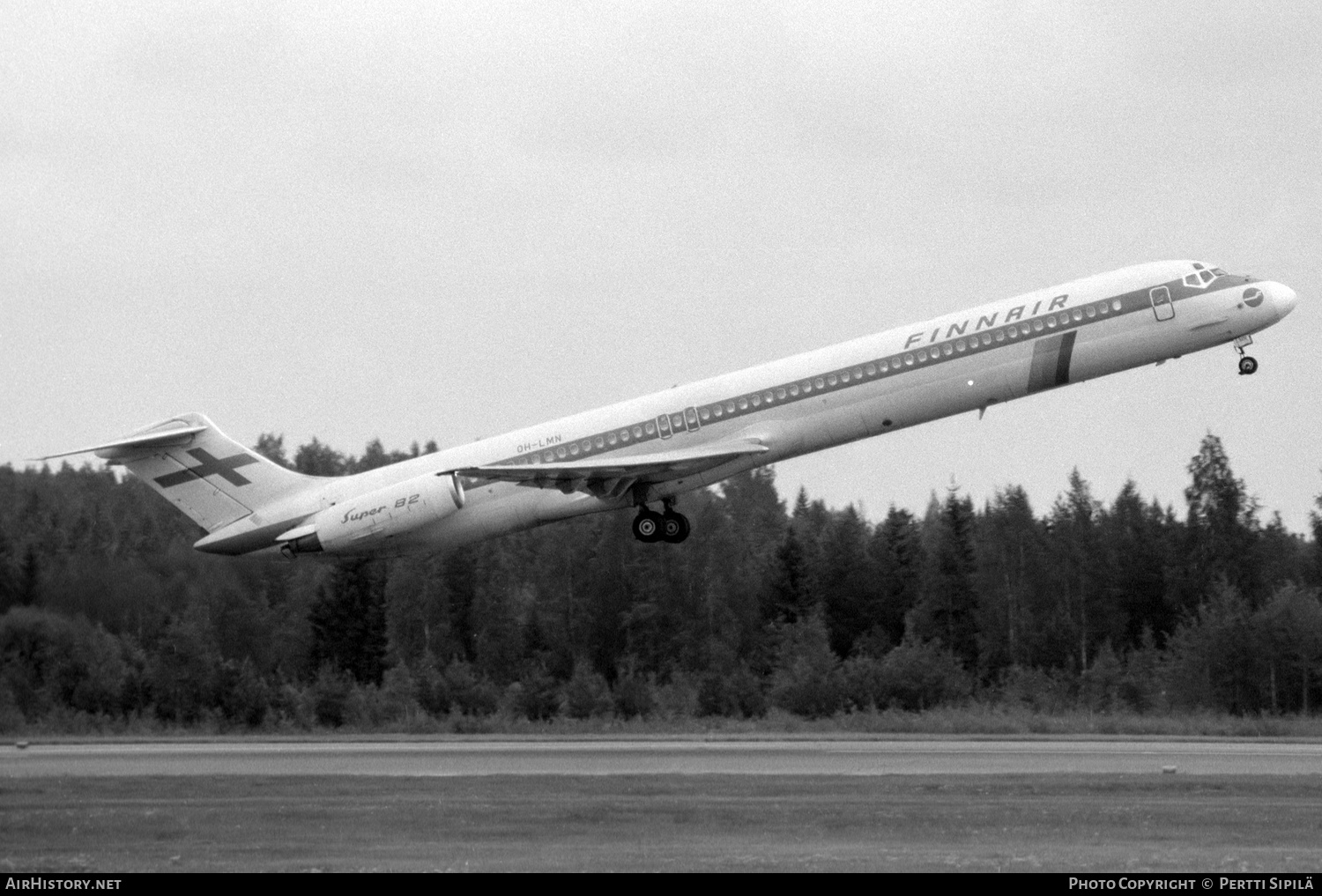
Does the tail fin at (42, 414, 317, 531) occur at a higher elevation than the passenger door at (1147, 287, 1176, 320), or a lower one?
lower

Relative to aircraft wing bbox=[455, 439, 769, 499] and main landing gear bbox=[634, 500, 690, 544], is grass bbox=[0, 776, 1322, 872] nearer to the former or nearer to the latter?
aircraft wing bbox=[455, 439, 769, 499]

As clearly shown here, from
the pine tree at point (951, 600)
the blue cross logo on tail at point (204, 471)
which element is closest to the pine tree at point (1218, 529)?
the pine tree at point (951, 600)

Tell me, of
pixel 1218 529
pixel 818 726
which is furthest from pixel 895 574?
pixel 818 726

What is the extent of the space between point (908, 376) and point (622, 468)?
676cm

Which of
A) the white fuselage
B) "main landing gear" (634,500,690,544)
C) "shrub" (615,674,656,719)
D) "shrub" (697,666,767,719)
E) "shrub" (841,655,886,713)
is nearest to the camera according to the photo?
the white fuselage

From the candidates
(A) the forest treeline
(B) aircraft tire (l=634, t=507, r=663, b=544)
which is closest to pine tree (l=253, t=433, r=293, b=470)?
(A) the forest treeline

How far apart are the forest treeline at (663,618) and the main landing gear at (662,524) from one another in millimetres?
8099

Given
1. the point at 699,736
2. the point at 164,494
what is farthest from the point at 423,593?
the point at 699,736

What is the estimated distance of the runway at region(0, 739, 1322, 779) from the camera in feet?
106

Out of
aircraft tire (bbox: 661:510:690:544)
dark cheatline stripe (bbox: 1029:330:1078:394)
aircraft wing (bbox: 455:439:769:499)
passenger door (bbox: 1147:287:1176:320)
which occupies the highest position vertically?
passenger door (bbox: 1147:287:1176:320)

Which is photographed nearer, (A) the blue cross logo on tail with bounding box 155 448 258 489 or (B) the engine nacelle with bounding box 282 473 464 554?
(B) the engine nacelle with bounding box 282 473 464 554

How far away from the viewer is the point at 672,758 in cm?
3525

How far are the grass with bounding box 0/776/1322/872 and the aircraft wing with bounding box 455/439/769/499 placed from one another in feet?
35.3
